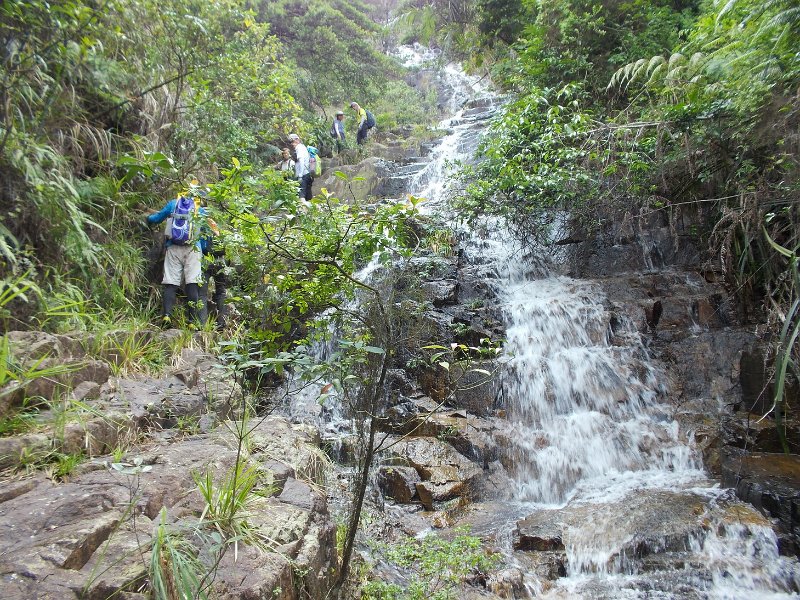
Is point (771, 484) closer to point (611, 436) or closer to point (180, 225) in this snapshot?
point (611, 436)

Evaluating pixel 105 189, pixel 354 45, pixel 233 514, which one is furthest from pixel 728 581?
pixel 354 45

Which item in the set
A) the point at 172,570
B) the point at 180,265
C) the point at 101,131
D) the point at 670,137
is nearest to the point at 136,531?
the point at 172,570

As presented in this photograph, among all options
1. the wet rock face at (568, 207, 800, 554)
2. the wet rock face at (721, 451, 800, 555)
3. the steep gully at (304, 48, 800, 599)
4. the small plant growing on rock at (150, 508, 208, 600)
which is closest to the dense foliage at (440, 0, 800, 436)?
the wet rock face at (568, 207, 800, 554)

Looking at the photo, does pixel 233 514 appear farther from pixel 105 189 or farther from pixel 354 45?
pixel 354 45

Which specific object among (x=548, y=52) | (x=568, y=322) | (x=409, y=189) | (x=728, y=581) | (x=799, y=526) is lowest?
(x=728, y=581)

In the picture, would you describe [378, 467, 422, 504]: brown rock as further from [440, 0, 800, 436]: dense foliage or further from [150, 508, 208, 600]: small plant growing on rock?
[440, 0, 800, 436]: dense foliage

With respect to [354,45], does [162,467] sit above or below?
below

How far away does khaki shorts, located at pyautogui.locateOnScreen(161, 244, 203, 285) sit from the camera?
604 centimetres

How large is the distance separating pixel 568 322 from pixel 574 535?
11.9ft

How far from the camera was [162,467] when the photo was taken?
314 centimetres

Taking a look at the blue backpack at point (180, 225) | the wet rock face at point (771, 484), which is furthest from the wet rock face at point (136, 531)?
the wet rock face at point (771, 484)

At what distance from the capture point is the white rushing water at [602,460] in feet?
12.7

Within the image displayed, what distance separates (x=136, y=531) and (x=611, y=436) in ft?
17.0

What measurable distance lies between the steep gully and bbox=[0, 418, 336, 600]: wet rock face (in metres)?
1.77
